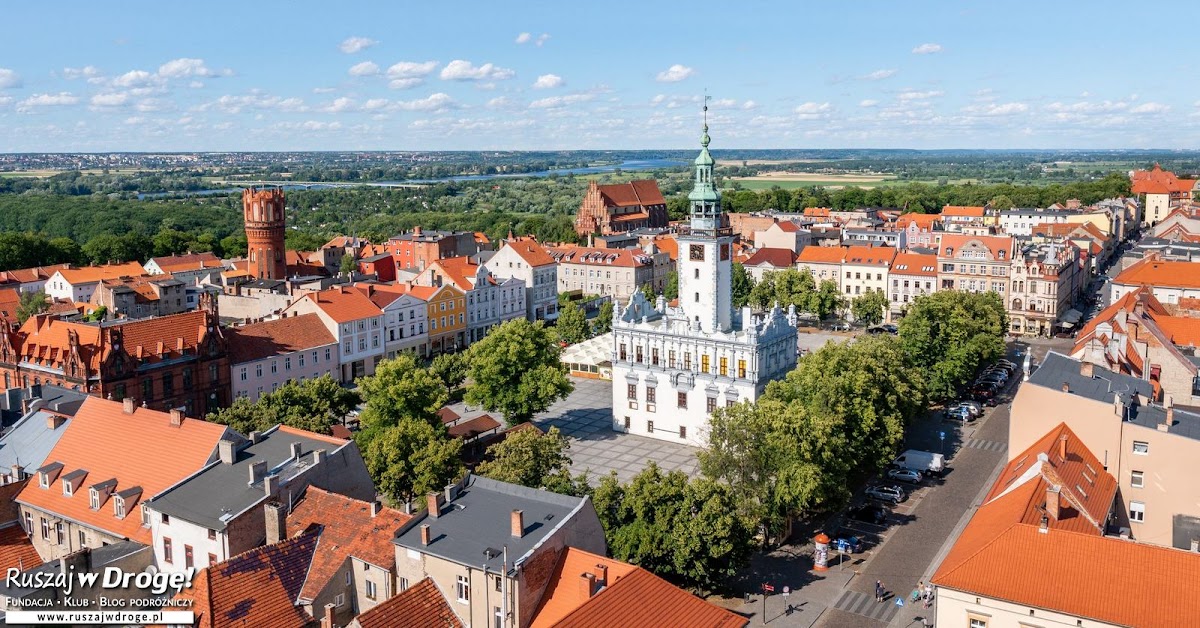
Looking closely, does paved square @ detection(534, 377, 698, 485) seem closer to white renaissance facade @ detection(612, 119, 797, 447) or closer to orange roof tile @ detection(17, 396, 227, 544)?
white renaissance facade @ detection(612, 119, 797, 447)

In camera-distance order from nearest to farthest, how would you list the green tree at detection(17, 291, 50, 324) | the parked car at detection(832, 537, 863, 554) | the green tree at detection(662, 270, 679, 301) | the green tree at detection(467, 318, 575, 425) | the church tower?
the parked car at detection(832, 537, 863, 554), the green tree at detection(467, 318, 575, 425), the church tower, the green tree at detection(17, 291, 50, 324), the green tree at detection(662, 270, 679, 301)

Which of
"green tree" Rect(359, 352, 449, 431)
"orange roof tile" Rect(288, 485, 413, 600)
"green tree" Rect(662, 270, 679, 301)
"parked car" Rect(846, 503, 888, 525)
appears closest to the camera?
"orange roof tile" Rect(288, 485, 413, 600)

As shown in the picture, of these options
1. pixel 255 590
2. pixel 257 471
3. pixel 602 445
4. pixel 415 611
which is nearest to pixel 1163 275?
pixel 602 445

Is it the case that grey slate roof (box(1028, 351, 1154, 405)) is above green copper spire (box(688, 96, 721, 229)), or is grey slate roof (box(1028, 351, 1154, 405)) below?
below

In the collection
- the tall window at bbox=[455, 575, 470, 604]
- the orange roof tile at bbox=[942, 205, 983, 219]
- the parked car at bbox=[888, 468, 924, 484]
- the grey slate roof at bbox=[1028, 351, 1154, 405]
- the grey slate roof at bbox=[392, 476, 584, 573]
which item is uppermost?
the orange roof tile at bbox=[942, 205, 983, 219]

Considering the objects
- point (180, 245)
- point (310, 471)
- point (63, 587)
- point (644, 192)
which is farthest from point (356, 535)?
point (644, 192)

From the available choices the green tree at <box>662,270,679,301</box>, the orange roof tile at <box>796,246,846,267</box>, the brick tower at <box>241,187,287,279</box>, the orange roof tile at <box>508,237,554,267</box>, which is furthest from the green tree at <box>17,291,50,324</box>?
the orange roof tile at <box>796,246,846,267</box>

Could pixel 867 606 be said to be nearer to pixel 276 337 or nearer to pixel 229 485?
pixel 229 485
